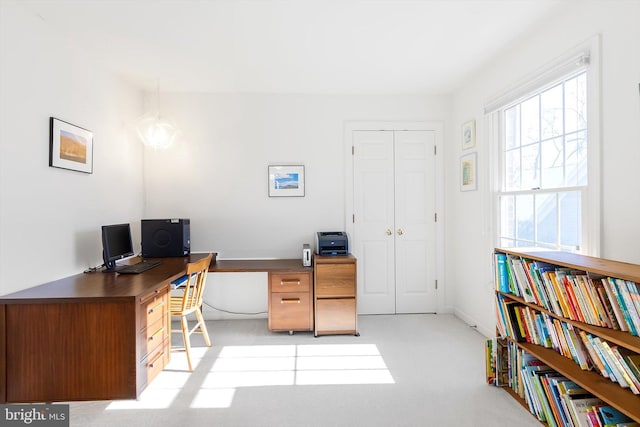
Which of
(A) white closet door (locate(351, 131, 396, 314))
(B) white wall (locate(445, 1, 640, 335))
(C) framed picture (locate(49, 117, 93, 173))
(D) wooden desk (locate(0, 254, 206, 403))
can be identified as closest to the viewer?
(B) white wall (locate(445, 1, 640, 335))

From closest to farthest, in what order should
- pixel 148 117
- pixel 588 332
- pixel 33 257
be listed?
pixel 588 332 → pixel 33 257 → pixel 148 117

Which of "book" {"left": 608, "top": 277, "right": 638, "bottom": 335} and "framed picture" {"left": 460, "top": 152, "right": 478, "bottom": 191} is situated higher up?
"framed picture" {"left": 460, "top": 152, "right": 478, "bottom": 191}

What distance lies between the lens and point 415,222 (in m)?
3.85

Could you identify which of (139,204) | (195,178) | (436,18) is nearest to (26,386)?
(139,204)

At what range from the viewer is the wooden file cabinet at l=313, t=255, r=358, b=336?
10.5 feet

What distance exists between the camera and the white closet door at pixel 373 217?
3809 millimetres

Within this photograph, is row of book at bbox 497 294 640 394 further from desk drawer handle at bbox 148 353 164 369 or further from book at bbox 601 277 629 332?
desk drawer handle at bbox 148 353 164 369

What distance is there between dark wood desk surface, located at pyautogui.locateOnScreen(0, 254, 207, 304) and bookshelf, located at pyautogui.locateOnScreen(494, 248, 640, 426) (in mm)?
2418

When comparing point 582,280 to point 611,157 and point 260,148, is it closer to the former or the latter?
point 611,157

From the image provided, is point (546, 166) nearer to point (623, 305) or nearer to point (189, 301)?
point (623, 305)

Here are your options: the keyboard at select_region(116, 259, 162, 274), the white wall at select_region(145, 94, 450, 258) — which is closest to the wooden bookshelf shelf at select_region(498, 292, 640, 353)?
the white wall at select_region(145, 94, 450, 258)

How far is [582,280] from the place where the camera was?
1654 millimetres

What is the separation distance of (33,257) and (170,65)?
1.95 meters

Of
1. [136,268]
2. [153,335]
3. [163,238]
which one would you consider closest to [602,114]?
[153,335]
